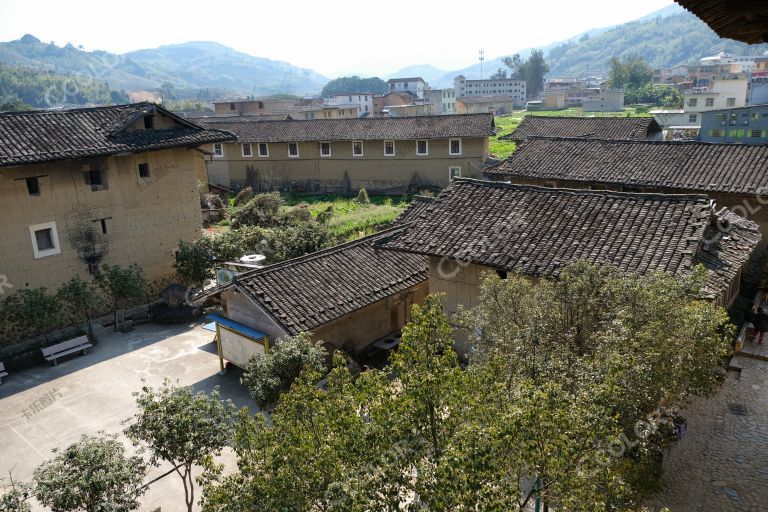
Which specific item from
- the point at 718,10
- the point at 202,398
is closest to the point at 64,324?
the point at 202,398

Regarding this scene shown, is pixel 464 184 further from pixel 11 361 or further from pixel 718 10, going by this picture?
pixel 11 361

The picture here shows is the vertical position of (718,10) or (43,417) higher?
(718,10)

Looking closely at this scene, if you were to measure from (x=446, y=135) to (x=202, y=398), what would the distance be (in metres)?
29.5

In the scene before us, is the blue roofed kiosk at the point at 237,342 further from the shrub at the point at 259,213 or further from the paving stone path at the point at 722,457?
the shrub at the point at 259,213

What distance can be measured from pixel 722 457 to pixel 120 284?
627 inches

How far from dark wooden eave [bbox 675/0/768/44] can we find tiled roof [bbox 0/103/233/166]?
55.6ft

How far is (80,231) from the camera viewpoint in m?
18.5

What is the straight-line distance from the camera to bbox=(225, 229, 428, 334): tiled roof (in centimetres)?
1323

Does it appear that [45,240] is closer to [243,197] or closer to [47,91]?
[243,197]

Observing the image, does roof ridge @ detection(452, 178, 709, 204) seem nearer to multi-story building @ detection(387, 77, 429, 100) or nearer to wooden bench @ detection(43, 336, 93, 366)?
wooden bench @ detection(43, 336, 93, 366)

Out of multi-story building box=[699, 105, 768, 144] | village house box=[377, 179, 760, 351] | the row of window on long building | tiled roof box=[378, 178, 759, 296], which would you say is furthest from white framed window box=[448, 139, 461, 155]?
tiled roof box=[378, 178, 759, 296]

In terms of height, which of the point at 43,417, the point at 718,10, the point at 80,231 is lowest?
the point at 43,417

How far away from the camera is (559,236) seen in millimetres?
12445

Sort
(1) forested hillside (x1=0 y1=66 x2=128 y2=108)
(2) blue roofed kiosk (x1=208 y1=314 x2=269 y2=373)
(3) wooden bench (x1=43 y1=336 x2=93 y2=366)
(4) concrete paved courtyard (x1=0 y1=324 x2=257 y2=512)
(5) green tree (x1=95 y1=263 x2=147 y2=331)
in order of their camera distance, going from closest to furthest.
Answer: (4) concrete paved courtyard (x1=0 y1=324 x2=257 y2=512)
(2) blue roofed kiosk (x1=208 y1=314 x2=269 y2=373)
(3) wooden bench (x1=43 y1=336 x2=93 y2=366)
(5) green tree (x1=95 y1=263 x2=147 y2=331)
(1) forested hillside (x1=0 y1=66 x2=128 y2=108)
